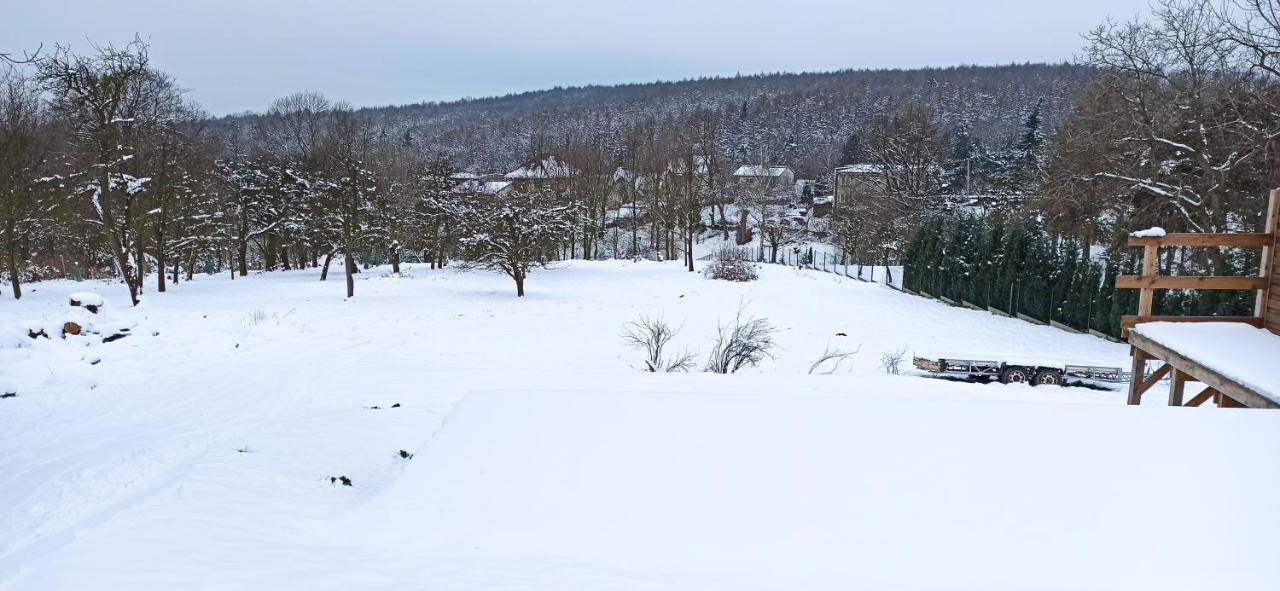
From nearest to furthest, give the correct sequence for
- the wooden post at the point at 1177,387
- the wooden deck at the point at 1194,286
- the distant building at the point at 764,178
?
the wooden deck at the point at 1194,286, the wooden post at the point at 1177,387, the distant building at the point at 764,178

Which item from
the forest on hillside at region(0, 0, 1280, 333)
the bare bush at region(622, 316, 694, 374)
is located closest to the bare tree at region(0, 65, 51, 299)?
the forest on hillside at region(0, 0, 1280, 333)

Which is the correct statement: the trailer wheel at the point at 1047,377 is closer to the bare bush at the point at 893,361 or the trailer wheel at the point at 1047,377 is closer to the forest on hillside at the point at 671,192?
the bare bush at the point at 893,361

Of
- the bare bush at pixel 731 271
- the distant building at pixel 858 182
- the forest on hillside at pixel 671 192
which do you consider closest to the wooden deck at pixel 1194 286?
the forest on hillside at pixel 671 192

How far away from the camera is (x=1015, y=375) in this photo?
1241cm

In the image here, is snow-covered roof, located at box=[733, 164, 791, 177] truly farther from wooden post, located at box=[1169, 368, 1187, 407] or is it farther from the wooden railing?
wooden post, located at box=[1169, 368, 1187, 407]

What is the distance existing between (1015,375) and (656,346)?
692 cm

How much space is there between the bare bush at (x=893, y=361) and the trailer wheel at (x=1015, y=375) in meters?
1.78

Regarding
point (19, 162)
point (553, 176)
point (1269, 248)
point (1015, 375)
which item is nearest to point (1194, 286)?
point (1269, 248)

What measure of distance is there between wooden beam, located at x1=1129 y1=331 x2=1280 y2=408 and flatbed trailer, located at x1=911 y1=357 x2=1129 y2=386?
620 centimetres

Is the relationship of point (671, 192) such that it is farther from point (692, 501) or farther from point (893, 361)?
point (692, 501)

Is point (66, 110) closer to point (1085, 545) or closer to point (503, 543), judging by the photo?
point (503, 543)

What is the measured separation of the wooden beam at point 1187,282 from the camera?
5.89 meters

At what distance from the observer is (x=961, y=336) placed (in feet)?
55.4

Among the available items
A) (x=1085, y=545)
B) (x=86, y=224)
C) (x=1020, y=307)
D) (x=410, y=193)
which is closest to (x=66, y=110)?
(x=86, y=224)
